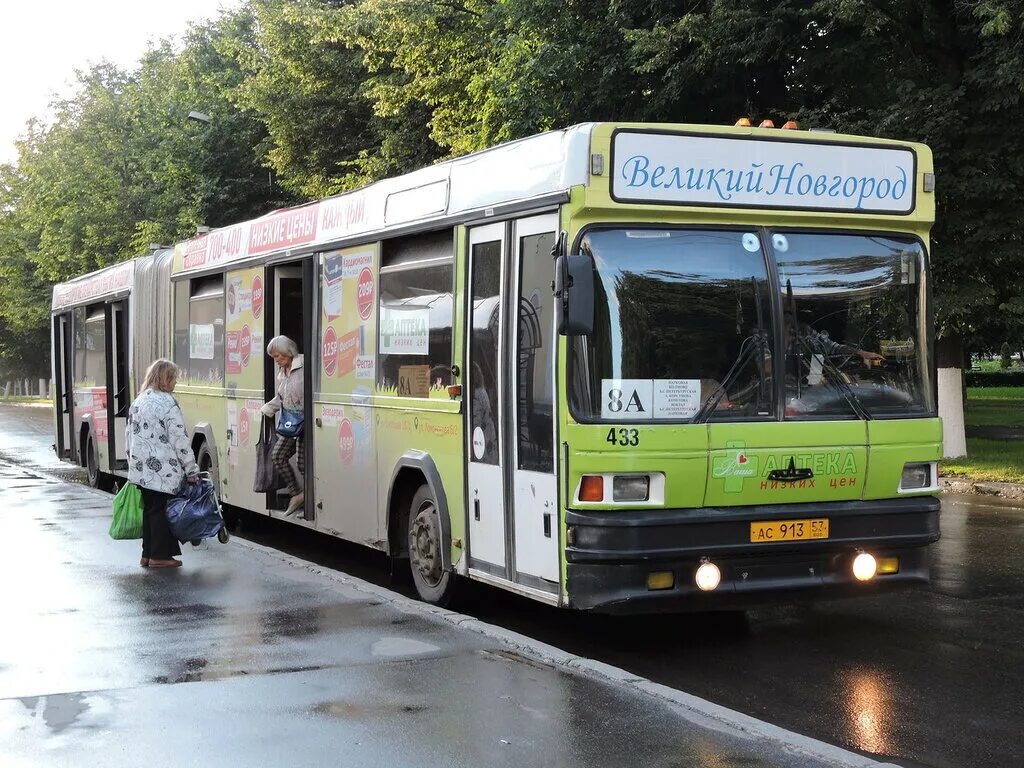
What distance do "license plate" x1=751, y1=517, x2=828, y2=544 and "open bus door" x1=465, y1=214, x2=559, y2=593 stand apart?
112cm

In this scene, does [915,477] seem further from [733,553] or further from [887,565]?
[733,553]

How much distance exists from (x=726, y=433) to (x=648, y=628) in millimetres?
1910

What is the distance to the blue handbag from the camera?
39.5 feet

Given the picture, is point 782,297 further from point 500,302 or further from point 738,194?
point 500,302

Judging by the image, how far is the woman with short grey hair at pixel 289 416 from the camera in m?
12.1

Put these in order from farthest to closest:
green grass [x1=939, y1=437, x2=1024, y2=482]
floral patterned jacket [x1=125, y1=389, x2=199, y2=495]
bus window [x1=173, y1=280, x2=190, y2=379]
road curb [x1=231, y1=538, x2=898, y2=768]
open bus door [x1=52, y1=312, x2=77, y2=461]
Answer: open bus door [x1=52, y1=312, x2=77, y2=461], green grass [x1=939, y1=437, x2=1024, y2=482], bus window [x1=173, y1=280, x2=190, y2=379], floral patterned jacket [x1=125, y1=389, x2=199, y2=495], road curb [x1=231, y1=538, x2=898, y2=768]

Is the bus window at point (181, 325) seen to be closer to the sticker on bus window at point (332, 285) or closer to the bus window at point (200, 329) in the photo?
the bus window at point (200, 329)

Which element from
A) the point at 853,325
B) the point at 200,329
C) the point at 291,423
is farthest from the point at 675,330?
the point at 200,329

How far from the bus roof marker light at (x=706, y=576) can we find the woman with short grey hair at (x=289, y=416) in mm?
5147

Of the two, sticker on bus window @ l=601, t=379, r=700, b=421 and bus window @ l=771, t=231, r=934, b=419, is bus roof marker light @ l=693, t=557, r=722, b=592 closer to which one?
sticker on bus window @ l=601, t=379, r=700, b=421

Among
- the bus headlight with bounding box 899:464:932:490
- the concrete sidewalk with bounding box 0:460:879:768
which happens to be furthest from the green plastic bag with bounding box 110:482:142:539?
the bus headlight with bounding box 899:464:932:490

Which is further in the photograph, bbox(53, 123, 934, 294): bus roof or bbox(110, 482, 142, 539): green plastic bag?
bbox(110, 482, 142, 539): green plastic bag

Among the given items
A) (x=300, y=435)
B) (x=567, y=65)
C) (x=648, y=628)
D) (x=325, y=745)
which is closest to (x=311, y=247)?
(x=300, y=435)

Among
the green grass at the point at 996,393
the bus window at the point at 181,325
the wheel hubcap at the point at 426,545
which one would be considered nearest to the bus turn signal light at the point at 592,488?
the wheel hubcap at the point at 426,545
